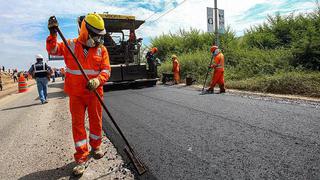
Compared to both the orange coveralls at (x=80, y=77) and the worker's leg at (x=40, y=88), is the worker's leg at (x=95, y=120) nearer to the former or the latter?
the orange coveralls at (x=80, y=77)

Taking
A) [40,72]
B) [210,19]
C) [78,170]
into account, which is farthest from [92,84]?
[210,19]

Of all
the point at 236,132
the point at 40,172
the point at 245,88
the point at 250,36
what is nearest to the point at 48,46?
the point at 40,172

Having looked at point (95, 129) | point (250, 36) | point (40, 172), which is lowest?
point (40, 172)

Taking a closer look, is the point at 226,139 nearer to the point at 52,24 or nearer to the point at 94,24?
the point at 94,24

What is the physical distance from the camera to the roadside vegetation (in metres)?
9.41

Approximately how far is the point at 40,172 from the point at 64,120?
10.5 ft

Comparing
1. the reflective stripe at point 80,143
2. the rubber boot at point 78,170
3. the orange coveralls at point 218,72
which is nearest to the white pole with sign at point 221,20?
the orange coveralls at point 218,72

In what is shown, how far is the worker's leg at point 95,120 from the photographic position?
12.0ft

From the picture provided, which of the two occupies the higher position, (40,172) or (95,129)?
(95,129)

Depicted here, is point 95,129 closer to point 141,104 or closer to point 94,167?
point 94,167

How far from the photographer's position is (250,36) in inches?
672

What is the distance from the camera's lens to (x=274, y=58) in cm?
1224

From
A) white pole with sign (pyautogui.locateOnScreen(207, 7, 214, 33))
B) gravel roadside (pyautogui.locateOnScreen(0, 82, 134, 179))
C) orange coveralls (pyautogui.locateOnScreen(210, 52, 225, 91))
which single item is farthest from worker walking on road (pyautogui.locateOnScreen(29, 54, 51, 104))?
white pole with sign (pyautogui.locateOnScreen(207, 7, 214, 33))

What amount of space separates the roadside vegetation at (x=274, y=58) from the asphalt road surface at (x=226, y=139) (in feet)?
8.71
